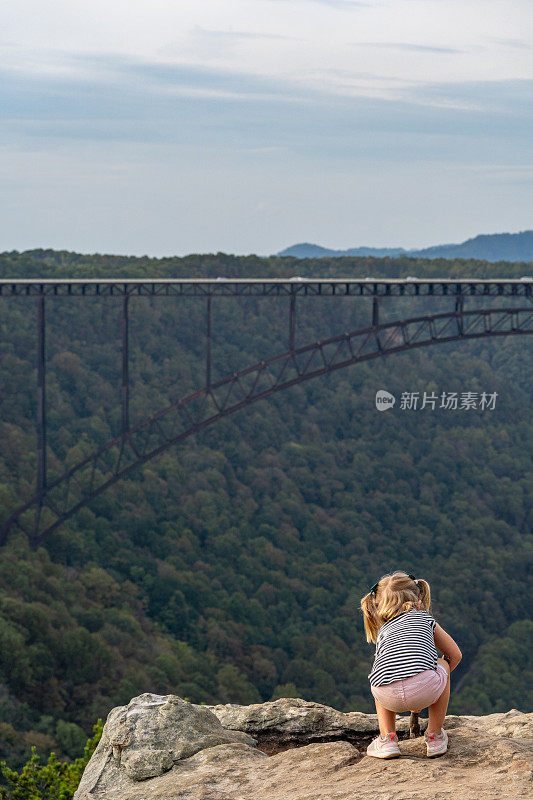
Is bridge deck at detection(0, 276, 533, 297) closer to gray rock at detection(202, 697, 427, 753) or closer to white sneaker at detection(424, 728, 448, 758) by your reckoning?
gray rock at detection(202, 697, 427, 753)

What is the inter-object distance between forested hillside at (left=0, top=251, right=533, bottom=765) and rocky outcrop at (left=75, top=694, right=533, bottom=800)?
17.1m

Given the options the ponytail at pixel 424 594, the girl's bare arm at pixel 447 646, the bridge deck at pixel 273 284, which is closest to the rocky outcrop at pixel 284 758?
the girl's bare arm at pixel 447 646

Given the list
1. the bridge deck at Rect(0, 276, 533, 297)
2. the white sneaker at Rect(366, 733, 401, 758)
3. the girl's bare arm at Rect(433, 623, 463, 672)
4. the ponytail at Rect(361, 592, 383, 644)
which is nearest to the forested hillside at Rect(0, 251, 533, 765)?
the bridge deck at Rect(0, 276, 533, 297)

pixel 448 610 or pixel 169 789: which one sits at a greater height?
pixel 169 789

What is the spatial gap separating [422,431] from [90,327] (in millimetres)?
18670

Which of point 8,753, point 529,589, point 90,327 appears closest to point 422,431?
point 529,589

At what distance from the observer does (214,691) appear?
29.4 metres

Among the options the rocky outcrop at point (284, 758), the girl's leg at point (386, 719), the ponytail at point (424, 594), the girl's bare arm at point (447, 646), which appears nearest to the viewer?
the rocky outcrop at point (284, 758)

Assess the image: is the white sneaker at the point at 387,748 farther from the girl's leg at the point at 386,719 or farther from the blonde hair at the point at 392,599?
the blonde hair at the point at 392,599

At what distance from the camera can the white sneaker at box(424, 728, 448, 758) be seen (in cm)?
469

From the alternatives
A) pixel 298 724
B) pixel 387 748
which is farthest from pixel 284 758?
pixel 298 724

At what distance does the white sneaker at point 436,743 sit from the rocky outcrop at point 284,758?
0.18 feet

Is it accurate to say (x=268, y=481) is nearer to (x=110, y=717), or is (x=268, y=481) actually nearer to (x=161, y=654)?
(x=161, y=654)

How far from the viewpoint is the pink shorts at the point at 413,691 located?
4.62m
